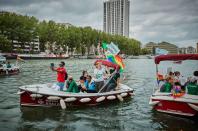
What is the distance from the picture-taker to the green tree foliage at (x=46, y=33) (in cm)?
8744

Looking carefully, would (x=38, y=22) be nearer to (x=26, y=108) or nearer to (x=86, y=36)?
(x=86, y=36)

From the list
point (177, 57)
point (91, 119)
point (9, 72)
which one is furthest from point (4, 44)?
point (177, 57)

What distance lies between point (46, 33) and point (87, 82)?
283ft

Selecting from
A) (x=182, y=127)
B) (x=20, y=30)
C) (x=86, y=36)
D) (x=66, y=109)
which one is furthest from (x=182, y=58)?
(x=86, y=36)

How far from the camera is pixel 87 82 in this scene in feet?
53.0

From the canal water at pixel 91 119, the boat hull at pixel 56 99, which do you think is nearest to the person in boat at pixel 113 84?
the canal water at pixel 91 119

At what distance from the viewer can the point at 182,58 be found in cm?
1390

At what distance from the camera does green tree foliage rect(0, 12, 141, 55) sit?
87438mm

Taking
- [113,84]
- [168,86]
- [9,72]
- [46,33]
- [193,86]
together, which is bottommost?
[9,72]

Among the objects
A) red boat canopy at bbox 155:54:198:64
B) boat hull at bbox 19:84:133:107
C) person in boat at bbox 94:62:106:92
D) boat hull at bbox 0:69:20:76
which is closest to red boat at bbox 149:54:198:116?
red boat canopy at bbox 155:54:198:64

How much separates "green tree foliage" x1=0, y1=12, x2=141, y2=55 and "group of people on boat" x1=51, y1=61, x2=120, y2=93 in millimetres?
75168

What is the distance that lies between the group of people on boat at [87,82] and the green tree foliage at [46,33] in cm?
7517

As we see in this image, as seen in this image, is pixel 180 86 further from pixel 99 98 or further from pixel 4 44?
pixel 4 44

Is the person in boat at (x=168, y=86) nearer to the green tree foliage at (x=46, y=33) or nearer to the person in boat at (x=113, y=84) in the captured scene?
the person in boat at (x=113, y=84)
